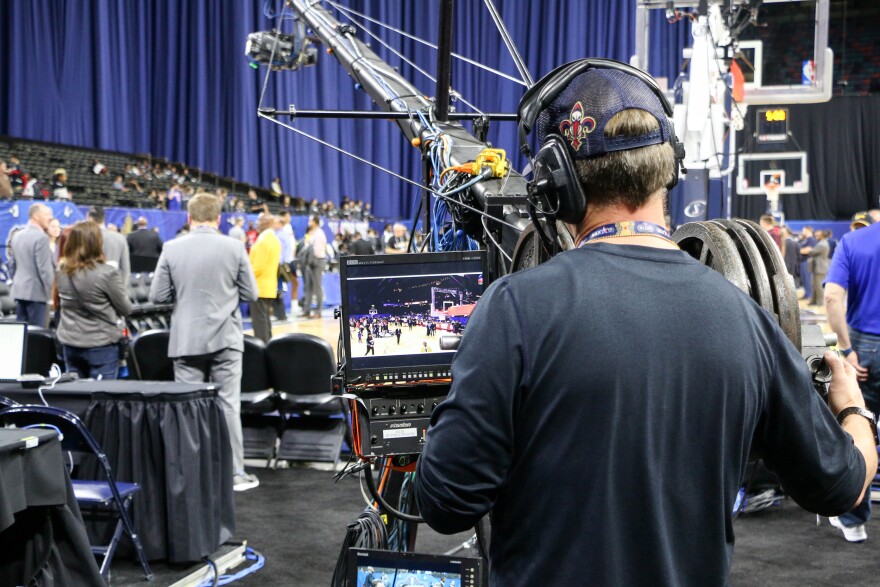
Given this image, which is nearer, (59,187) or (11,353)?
(11,353)

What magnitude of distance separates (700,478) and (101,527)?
3.45 m

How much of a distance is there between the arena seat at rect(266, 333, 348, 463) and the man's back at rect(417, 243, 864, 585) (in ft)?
14.4

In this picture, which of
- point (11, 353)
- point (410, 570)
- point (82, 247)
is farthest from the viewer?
point (82, 247)

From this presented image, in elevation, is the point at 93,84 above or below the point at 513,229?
above

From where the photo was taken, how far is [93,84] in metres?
21.6

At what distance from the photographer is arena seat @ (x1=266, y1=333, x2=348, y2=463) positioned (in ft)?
18.1

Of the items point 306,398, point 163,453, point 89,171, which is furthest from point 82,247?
point 89,171

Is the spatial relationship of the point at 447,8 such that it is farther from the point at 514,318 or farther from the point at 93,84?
Result: the point at 93,84

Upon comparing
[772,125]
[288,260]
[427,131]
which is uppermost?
[772,125]

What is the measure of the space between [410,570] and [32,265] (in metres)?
5.56

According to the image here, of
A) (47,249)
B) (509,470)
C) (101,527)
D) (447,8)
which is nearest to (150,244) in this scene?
(47,249)

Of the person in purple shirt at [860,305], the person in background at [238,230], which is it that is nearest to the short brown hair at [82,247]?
the person in purple shirt at [860,305]

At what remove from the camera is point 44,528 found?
2.97m

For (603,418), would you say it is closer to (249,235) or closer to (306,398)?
(306,398)
